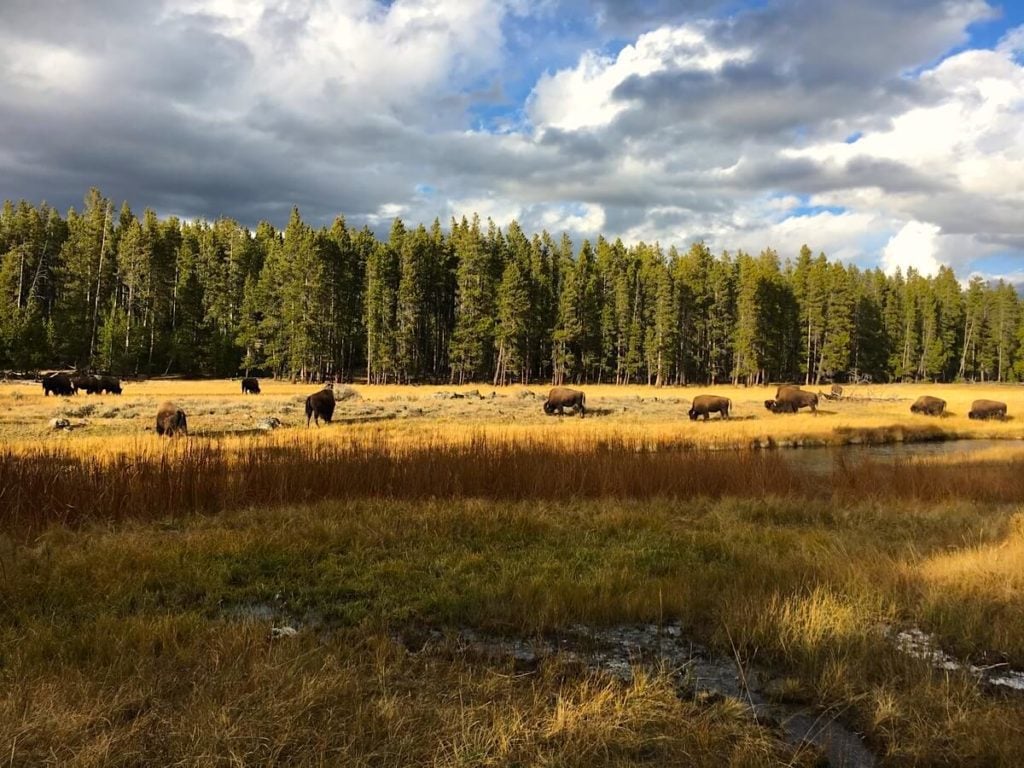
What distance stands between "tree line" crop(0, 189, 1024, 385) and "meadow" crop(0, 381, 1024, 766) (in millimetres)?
52791

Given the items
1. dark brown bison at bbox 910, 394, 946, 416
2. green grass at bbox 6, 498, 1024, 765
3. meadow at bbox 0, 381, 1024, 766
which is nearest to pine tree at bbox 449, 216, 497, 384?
dark brown bison at bbox 910, 394, 946, 416

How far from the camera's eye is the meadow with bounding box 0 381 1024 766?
3715 millimetres

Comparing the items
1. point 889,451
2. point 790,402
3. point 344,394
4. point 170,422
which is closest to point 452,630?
point 170,422

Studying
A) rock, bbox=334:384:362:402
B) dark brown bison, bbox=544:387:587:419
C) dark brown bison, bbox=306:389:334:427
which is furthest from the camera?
rock, bbox=334:384:362:402

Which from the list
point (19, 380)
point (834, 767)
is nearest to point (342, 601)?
point (834, 767)

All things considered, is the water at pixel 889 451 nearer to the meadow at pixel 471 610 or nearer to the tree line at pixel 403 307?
the meadow at pixel 471 610

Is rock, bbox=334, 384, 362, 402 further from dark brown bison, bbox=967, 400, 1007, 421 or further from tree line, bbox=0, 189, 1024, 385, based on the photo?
dark brown bison, bbox=967, 400, 1007, 421

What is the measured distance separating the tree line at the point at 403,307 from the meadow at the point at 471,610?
52791 millimetres

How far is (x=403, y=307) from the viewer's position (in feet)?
221

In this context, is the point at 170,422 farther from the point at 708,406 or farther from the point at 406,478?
the point at 708,406

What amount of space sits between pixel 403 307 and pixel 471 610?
2479 inches

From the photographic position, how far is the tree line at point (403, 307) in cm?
6375

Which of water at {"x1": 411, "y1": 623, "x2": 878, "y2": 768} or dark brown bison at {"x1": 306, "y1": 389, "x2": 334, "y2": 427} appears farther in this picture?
dark brown bison at {"x1": 306, "y1": 389, "x2": 334, "y2": 427}

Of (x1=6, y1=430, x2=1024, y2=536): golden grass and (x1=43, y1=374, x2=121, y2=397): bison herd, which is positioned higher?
(x1=43, y1=374, x2=121, y2=397): bison herd
